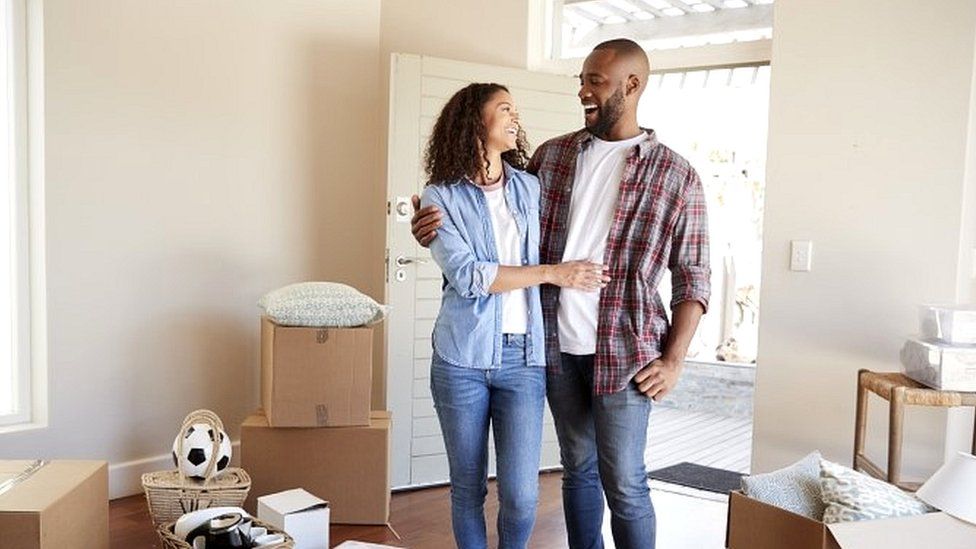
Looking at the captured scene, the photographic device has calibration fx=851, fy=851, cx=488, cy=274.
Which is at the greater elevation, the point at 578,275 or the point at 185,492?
the point at 578,275

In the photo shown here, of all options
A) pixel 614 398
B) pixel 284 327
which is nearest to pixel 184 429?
pixel 284 327

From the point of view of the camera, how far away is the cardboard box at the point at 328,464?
319 cm

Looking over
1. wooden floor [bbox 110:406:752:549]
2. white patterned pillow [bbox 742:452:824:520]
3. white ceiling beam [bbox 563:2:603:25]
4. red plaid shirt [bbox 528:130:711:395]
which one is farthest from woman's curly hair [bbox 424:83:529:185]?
white ceiling beam [bbox 563:2:603:25]

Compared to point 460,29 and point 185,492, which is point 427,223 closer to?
point 185,492

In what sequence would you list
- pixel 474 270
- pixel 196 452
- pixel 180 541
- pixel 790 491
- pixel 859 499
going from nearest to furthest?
pixel 859 499
pixel 790 491
pixel 474 270
pixel 180 541
pixel 196 452

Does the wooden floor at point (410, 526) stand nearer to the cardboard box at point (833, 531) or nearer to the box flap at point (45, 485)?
the box flap at point (45, 485)

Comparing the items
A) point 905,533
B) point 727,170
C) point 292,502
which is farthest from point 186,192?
point 727,170

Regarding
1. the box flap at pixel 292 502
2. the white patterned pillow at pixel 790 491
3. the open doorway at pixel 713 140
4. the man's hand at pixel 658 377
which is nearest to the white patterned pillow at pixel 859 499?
the white patterned pillow at pixel 790 491

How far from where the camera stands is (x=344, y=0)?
4082 millimetres

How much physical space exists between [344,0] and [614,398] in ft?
9.16

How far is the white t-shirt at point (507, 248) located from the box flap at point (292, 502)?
45.0 inches

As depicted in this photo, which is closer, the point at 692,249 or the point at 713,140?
the point at 692,249

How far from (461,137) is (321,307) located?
1.29 meters

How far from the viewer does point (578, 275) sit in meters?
2.01
